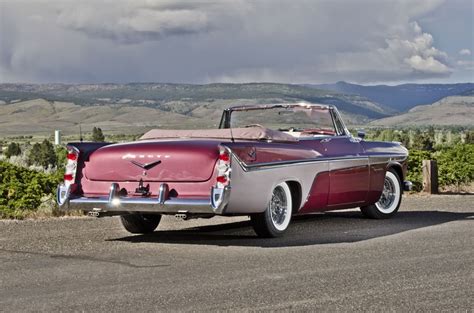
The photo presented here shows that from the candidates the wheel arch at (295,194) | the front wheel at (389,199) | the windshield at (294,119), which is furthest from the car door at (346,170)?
the front wheel at (389,199)

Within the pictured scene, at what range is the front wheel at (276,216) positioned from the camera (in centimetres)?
883

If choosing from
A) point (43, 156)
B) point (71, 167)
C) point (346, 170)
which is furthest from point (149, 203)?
point (43, 156)

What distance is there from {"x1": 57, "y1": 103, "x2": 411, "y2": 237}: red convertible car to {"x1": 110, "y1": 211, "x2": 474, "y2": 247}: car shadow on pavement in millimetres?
266

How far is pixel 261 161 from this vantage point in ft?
28.2

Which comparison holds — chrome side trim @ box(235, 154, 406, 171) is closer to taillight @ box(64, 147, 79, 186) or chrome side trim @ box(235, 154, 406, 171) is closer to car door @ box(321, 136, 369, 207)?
car door @ box(321, 136, 369, 207)

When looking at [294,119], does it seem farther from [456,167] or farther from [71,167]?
[456,167]

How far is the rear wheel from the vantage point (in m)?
9.66

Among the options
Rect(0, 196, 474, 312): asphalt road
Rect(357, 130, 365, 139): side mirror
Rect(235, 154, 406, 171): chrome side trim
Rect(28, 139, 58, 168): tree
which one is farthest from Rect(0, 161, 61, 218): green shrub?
Rect(28, 139, 58, 168): tree

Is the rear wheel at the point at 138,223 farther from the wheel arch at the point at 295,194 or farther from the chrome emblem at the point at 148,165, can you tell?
the wheel arch at the point at 295,194

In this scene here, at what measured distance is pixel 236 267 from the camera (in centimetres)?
704

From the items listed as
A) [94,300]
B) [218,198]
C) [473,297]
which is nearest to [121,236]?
[218,198]

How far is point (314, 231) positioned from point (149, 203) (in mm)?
2319

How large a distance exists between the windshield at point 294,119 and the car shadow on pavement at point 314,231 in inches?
46.2

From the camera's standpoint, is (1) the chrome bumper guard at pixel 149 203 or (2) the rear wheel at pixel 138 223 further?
(2) the rear wheel at pixel 138 223
